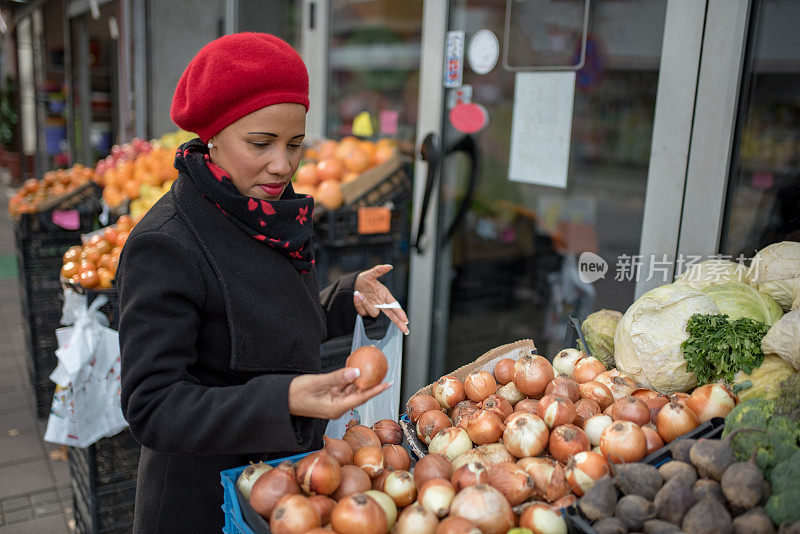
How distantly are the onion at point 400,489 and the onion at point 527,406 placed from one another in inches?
16.7

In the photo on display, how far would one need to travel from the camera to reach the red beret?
5.07ft

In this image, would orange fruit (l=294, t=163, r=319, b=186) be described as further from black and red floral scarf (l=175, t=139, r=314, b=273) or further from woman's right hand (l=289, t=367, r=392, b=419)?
woman's right hand (l=289, t=367, r=392, b=419)

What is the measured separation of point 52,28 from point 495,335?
14417 millimetres

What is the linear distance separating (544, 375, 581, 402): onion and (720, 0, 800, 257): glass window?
130 cm

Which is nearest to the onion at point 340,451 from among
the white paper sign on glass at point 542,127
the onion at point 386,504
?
the onion at point 386,504

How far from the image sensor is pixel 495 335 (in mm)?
4312

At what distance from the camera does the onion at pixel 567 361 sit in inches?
81.9

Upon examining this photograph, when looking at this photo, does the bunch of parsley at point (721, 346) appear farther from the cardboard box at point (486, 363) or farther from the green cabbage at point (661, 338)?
the cardboard box at point (486, 363)

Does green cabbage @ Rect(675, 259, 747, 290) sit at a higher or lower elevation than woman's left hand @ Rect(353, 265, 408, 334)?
higher

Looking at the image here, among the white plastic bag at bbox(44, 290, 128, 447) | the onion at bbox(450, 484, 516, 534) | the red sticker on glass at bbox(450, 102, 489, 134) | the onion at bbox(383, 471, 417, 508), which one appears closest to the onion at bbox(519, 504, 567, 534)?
the onion at bbox(450, 484, 516, 534)

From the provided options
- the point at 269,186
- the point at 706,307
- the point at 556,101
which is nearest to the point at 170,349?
the point at 269,186

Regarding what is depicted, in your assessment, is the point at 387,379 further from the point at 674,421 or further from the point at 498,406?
the point at 674,421

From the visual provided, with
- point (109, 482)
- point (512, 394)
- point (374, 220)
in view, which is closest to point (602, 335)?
point (512, 394)

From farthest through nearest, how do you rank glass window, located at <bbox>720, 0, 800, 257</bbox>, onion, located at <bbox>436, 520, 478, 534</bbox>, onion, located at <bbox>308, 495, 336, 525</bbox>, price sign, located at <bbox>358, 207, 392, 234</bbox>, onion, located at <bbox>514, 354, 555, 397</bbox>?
price sign, located at <bbox>358, 207, 392, 234</bbox> → glass window, located at <bbox>720, 0, 800, 257</bbox> → onion, located at <bbox>514, 354, 555, 397</bbox> → onion, located at <bbox>308, 495, 336, 525</bbox> → onion, located at <bbox>436, 520, 478, 534</bbox>
